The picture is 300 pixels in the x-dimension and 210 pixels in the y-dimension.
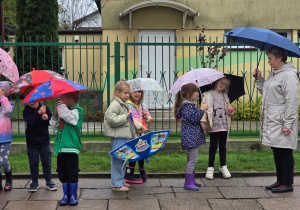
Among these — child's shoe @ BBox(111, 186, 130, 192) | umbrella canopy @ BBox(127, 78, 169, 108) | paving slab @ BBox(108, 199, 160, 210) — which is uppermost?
umbrella canopy @ BBox(127, 78, 169, 108)

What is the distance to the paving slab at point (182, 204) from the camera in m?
4.97

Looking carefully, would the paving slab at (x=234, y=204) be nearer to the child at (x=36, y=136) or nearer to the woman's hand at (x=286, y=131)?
the woman's hand at (x=286, y=131)

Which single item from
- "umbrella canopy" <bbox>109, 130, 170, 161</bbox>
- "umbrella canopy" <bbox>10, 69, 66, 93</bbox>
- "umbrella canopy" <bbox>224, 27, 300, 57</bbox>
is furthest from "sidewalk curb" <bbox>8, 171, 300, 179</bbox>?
"umbrella canopy" <bbox>224, 27, 300, 57</bbox>

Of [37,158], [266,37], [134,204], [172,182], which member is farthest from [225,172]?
[37,158]

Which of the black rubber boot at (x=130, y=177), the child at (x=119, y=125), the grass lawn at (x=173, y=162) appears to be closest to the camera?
the child at (x=119, y=125)

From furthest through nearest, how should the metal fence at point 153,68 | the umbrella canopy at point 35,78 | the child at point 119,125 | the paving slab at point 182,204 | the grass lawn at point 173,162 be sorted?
the metal fence at point 153,68
the grass lawn at point 173,162
the child at point 119,125
the paving slab at point 182,204
the umbrella canopy at point 35,78

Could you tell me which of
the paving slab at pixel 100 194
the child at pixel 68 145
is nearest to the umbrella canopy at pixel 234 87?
the paving slab at pixel 100 194

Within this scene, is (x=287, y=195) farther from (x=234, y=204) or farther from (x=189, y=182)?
(x=189, y=182)

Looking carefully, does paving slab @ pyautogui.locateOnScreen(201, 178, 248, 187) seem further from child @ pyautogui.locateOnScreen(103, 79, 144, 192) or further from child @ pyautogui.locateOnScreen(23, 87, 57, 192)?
child @ pyautogui.locateOnScreen(23, 87, 57, 192)

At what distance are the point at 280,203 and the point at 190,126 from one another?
1.46 m

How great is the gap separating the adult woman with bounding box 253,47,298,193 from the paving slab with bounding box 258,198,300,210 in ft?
0.94

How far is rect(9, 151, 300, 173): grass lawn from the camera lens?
21.6 ft

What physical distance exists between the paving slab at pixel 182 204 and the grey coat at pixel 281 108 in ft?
3.89

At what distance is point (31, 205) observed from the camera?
5012 millimetres
